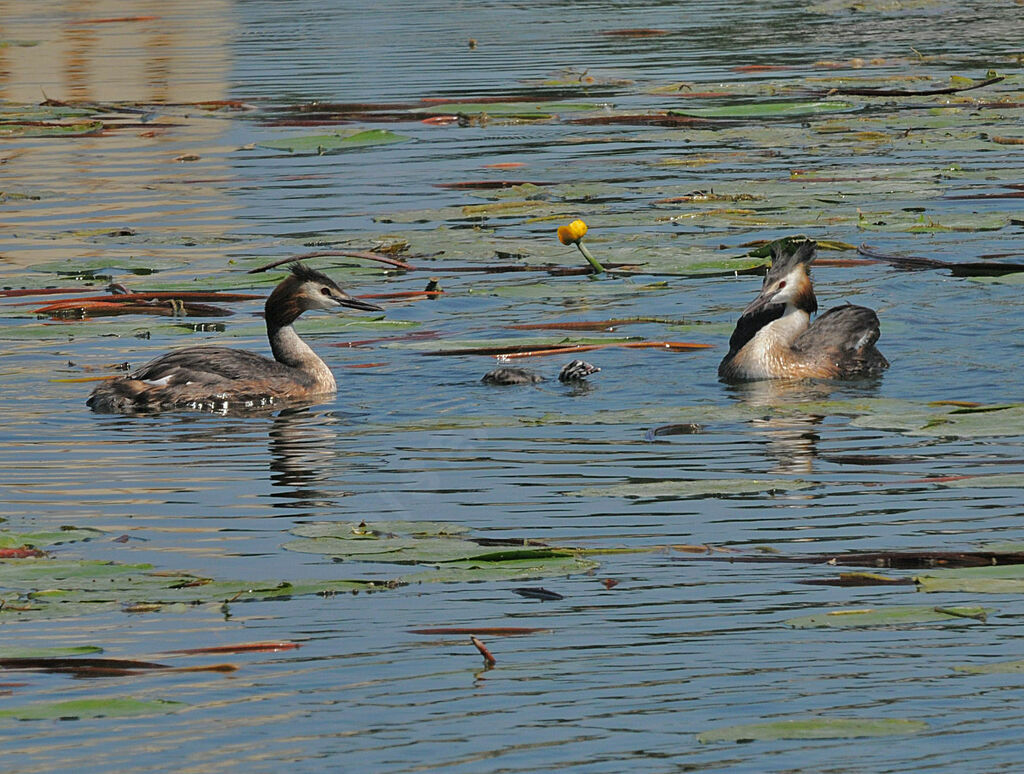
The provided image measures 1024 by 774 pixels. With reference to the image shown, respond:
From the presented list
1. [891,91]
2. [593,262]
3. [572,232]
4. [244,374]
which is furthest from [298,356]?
[891,91]

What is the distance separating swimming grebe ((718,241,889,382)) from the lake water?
21cm

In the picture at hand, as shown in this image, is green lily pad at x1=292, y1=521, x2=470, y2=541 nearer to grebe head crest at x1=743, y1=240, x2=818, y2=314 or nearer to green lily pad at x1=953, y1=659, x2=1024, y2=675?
green lily pad at x1=953, y1=659, x2=1024, y2=675

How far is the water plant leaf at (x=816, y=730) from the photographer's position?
16.2ft

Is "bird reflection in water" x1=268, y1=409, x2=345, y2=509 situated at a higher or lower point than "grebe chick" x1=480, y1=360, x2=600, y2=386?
lower

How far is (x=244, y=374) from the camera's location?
10883mm

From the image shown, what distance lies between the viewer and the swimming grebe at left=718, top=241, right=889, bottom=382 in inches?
434

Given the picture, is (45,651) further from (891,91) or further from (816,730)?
(891,91)

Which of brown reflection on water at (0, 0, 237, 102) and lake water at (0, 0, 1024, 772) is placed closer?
lake water at (0, 0, 1024, 772)

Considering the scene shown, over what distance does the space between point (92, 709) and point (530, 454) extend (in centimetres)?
389

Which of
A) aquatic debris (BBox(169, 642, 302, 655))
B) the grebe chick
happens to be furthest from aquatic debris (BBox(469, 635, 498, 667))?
the grebe chick

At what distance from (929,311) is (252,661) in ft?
24.9

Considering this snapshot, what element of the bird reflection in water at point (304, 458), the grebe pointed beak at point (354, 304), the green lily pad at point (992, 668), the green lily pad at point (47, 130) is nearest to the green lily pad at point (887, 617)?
the green lily pad at point (992, 668)

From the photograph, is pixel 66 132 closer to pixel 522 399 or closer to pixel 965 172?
pixel 965 172

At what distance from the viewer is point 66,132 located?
77.3ft
